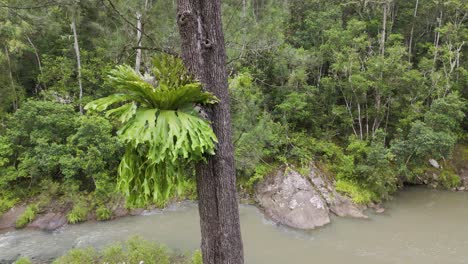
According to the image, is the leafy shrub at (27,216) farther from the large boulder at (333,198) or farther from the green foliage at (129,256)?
the large boulder at (333,198)

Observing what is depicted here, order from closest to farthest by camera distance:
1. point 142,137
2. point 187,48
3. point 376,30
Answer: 1. point 142,137
2. point 187,48
3. point 376,30

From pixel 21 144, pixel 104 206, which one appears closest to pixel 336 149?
pixel 104 206

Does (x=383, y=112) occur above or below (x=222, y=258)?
above

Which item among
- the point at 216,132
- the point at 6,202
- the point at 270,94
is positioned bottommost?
the point at 6,202

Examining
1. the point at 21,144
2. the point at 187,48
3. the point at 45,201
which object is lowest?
the point at 45,201

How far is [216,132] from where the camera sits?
6.52ft

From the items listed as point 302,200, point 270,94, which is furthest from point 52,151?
point 270,94

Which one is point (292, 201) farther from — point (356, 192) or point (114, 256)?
point (114, 256)

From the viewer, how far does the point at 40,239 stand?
23.5 ft

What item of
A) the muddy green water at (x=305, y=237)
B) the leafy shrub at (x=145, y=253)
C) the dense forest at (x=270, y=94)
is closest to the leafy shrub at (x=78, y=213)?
the dense forest at (x=270, y=94)

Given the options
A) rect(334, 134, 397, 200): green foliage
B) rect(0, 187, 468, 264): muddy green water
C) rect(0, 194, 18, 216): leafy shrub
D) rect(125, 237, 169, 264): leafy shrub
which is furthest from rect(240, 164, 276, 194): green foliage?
rect(0, 194, 18, 216): leafy shrub

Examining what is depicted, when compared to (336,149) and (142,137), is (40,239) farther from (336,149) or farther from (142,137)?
(336,149)

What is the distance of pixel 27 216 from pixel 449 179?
11.9m

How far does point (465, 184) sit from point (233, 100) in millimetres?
7783
